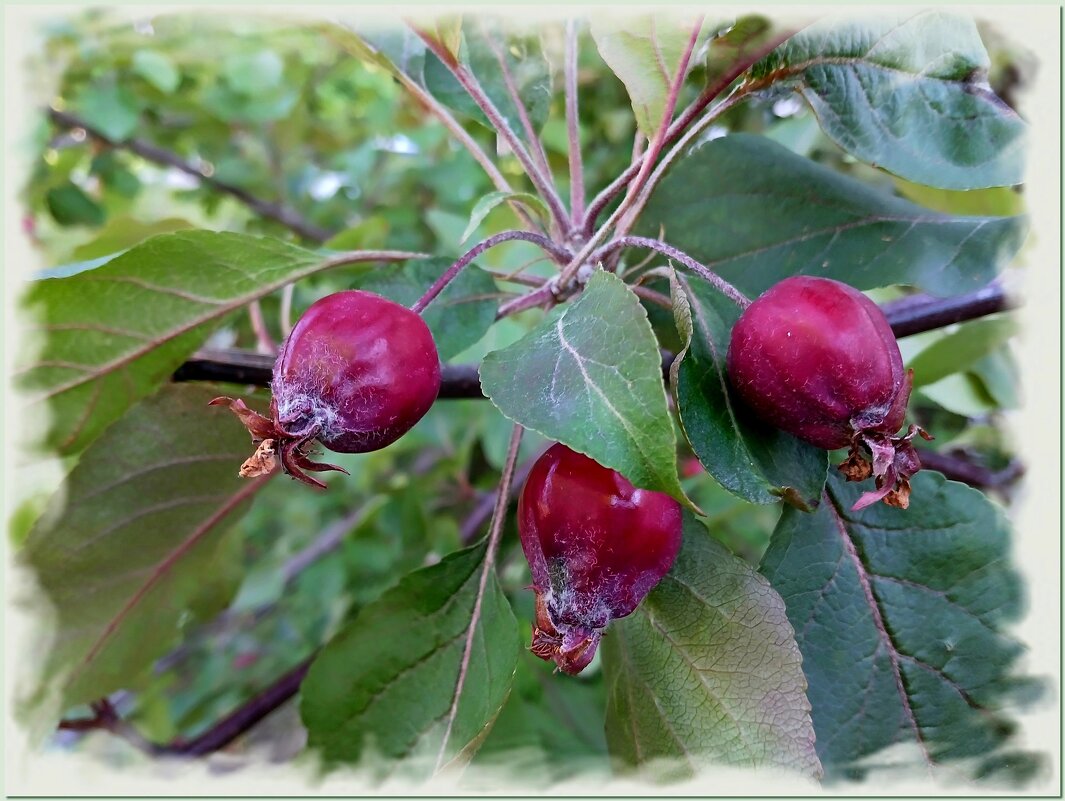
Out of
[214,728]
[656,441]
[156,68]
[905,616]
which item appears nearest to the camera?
[656,441]

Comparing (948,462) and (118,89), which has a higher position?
(118,89)

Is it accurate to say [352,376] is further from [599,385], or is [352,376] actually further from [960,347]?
[960,347]

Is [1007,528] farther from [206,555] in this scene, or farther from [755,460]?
[206,555]

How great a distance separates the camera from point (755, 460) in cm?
72

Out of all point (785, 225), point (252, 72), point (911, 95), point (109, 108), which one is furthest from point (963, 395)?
point (109, 108)

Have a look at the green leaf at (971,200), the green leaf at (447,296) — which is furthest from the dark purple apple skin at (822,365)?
the green leaf at (971,200)

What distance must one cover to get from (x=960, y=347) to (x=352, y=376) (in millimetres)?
1116

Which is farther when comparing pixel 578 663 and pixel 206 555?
pixel 206 555

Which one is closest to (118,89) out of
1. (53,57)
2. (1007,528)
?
(53,57)

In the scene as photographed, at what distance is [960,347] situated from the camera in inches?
52.4

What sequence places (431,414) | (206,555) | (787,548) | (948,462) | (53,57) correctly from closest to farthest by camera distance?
(787,548), (206,555), (948,462), (53,57), (431,414)

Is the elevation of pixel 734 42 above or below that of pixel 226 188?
above

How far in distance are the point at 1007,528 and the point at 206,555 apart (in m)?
1.17

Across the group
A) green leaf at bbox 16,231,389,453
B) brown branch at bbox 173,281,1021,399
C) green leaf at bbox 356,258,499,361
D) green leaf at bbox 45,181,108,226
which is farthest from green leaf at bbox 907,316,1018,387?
green leaf at bbox 45,181,108,226
